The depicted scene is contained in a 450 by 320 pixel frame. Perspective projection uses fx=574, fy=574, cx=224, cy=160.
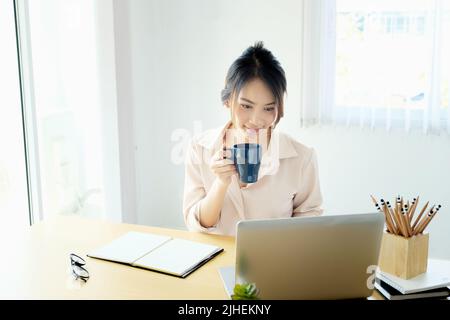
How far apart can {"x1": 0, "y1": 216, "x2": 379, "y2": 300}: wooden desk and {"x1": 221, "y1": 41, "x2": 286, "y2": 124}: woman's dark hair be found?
0.52m

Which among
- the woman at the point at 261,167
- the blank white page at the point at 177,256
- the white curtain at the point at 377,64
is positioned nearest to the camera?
the blank white page at the point at 177,256

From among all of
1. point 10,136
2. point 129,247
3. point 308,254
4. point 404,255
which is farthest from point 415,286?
point 10,136

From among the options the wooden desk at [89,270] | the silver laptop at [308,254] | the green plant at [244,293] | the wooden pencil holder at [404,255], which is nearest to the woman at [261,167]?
the wooden desk at [89,270]

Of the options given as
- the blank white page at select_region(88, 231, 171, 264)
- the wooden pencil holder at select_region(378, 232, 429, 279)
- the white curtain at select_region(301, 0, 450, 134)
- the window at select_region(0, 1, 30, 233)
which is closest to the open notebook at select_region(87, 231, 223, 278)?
the blank white page at select_region(88, 231, 171, 264)

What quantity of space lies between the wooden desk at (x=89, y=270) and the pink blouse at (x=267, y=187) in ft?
0.56

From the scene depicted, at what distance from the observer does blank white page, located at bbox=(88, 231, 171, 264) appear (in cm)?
167

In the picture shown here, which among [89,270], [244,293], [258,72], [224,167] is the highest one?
[258,72]

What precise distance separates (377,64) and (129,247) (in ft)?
6.04

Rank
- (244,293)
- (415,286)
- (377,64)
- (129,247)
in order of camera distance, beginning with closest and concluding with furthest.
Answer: (244,293) → (415,286) → (129,247) → (377,64)

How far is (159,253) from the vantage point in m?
1.69

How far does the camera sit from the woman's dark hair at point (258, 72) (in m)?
1.96

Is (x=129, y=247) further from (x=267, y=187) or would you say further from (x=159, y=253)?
(x=267, y=187)

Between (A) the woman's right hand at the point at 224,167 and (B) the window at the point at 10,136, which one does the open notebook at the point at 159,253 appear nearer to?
(A) the woman's right hand at the point at 224,167
